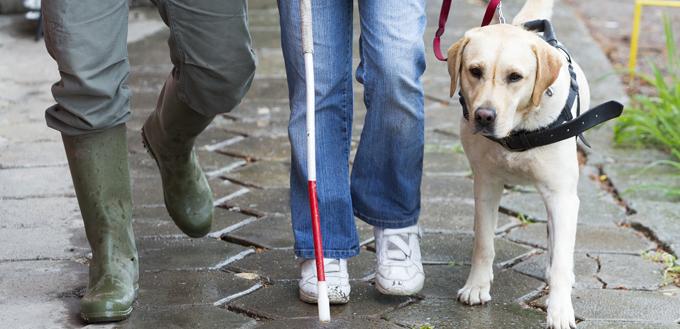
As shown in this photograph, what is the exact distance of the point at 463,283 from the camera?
264 cm

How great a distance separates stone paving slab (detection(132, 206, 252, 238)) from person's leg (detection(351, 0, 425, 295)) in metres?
0.82

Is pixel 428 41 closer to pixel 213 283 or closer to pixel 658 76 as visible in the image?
pixel 658 76

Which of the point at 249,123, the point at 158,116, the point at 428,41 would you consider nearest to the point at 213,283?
the point at 158,116

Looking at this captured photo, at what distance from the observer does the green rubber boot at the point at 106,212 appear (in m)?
2.29

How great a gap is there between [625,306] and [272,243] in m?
1.33

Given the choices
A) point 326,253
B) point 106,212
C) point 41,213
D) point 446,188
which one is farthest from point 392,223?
point 41,213

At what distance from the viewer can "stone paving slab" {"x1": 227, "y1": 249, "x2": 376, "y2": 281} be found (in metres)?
2.68

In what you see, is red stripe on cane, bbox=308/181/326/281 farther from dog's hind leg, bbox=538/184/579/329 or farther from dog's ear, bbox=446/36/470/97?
dog's hind leg, bbox=538/184/579/329

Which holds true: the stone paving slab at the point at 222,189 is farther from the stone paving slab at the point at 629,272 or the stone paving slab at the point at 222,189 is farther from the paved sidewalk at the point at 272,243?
the stone paving slab at the point at 629,272

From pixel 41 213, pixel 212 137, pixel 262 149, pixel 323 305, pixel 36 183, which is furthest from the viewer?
pixel 212 137

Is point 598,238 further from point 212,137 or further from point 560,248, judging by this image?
point 212,137

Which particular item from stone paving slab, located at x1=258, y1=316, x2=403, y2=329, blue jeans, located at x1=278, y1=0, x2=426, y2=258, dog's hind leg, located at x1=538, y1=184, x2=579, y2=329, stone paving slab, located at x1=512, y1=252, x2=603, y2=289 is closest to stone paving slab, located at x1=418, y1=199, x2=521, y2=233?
stone paving slab, located at x1=512, y1=252, x2=603, y2=289

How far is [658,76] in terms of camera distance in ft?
14.5

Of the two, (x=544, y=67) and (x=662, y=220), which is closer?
(x=544, y=67)
